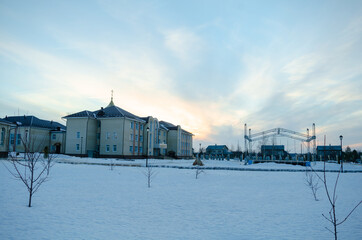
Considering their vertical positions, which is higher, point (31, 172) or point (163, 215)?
point (31, 172)

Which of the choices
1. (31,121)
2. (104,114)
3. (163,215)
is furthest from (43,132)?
(163,215)

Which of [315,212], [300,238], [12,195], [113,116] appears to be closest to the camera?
[300,238]

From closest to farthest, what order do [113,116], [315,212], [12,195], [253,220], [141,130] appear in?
[253,220] → [315,212] → [12,195] → [113,116] → [141,130]

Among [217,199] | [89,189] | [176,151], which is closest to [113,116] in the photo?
[176,151]

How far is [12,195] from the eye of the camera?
10.6 meters

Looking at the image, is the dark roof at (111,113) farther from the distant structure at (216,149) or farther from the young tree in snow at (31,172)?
the distant structure at (216,149)

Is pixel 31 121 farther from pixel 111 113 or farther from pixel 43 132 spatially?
pixel 111 113

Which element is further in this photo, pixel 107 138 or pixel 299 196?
pixel 107 138

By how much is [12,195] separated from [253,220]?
9.14 meters

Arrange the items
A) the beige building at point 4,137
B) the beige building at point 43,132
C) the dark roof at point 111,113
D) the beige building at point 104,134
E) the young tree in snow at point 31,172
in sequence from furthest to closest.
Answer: the beige building at point 43,132 < the dark roof at point 111,113 < the beige building at point 104,134 < the beige building at point 4,137 < the young tree in snow at point 31,172

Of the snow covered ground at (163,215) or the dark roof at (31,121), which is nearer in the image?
the snow covered ground at (163,215)

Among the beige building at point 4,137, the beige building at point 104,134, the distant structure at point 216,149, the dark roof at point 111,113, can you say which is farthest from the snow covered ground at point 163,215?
the distant structure at point 216,149

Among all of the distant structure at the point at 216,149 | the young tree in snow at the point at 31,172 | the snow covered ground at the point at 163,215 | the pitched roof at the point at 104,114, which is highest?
the pitched roof at the point at 104,114

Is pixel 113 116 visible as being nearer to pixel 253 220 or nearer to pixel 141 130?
pixel 141 130
